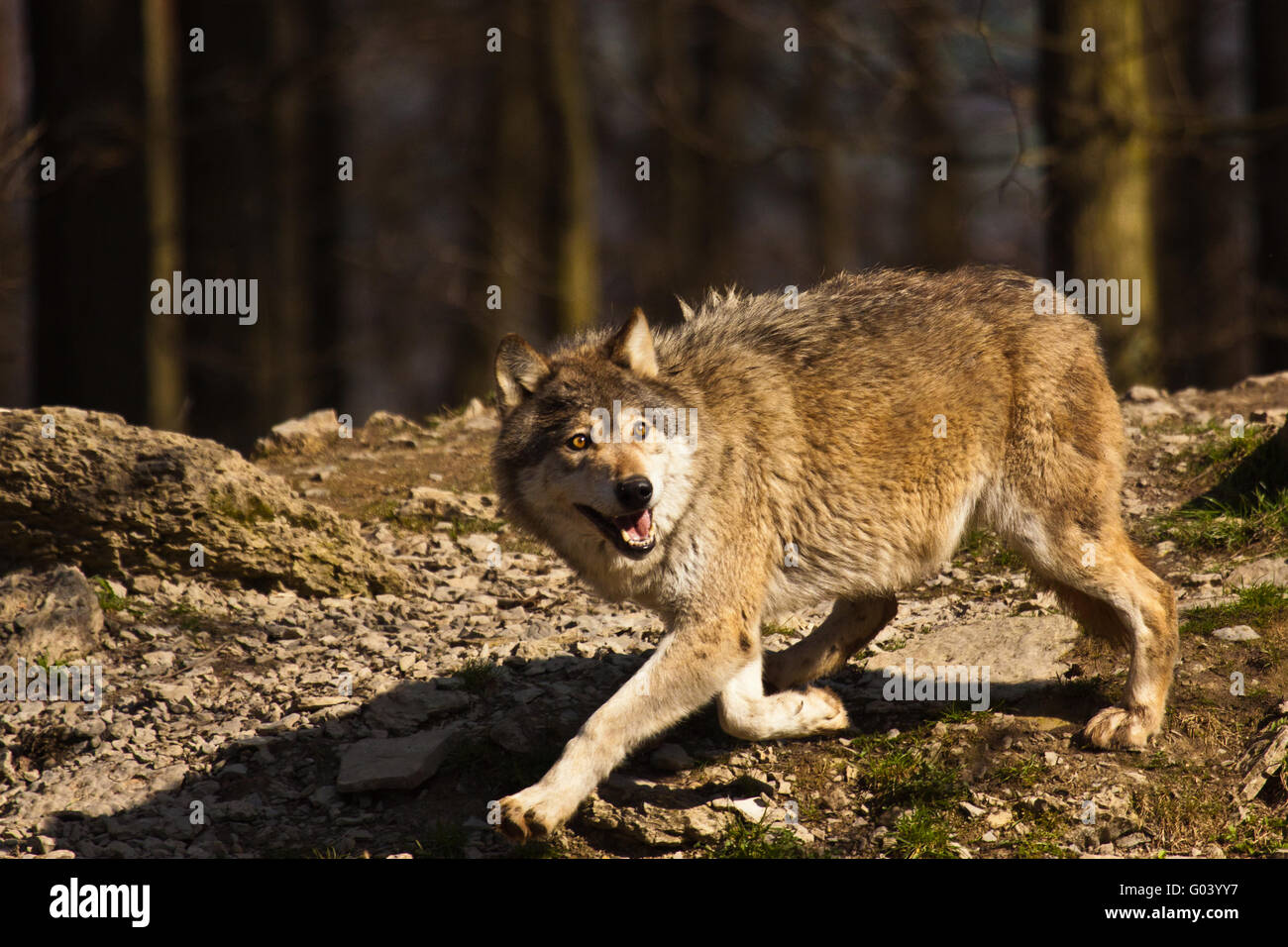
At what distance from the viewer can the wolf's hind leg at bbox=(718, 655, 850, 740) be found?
19.3 feet

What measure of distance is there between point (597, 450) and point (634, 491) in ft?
1.25

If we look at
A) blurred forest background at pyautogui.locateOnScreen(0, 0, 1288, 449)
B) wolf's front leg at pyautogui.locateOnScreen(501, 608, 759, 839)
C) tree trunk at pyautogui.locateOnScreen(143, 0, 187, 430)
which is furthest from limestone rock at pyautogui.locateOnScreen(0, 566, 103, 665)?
tree trunk at pyautogui.locateOnScreen(143, 0, 187, 430)

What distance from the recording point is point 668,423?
5918mm

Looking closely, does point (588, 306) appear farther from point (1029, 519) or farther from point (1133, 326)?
point (1029, 519)

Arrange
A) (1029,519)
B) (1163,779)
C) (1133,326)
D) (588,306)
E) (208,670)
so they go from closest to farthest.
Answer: (1163,779) < (1029,519) < (208,670) < (1133,326) < (588,306)

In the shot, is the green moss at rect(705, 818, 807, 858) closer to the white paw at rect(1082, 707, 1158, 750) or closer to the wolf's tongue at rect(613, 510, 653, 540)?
the wolf's tongue at rect(613, 510, 653, 540)

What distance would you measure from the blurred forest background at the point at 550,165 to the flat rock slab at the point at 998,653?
2519 millimetres

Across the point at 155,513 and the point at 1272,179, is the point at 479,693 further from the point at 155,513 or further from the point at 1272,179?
the point at 1272,179

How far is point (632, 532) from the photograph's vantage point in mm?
5691

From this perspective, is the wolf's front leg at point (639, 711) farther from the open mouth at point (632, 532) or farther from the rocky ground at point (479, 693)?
the rocky ground at point (479, 693)

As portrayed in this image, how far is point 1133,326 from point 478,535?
22.7ft

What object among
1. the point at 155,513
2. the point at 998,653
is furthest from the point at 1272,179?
the point at 155,513

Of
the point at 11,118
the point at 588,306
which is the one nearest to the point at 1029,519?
the point at 11,118

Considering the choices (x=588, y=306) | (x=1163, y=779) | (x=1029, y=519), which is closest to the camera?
(x=1163, y=779)
